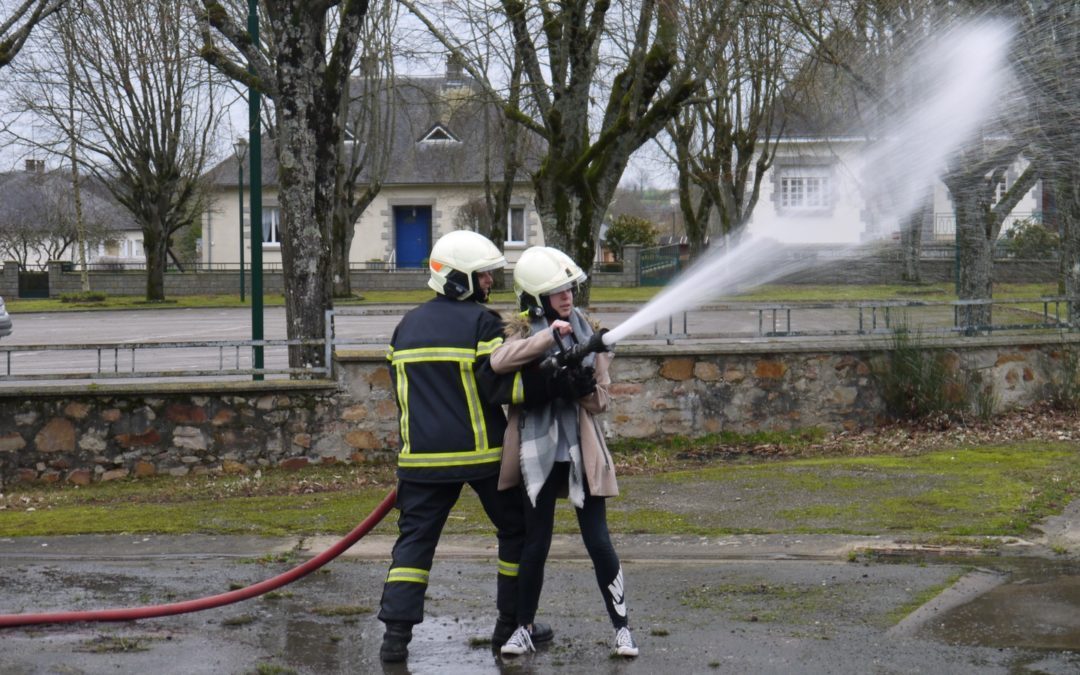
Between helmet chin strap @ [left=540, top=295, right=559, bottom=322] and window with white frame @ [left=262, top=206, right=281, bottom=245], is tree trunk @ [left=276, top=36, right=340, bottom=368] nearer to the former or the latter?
helmet chin strap @ [left=540, top=295, right=559, bottom=322]

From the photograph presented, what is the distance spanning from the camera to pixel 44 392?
10781 mm

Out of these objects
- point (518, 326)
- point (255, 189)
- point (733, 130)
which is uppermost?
point (733, 130)

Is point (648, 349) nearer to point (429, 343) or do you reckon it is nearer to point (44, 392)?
point (44, 392)

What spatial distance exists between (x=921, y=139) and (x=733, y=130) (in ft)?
65.1

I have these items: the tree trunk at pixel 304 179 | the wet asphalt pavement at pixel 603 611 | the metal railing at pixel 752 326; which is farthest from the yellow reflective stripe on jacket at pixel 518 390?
the tree trunk at pixel 304 179

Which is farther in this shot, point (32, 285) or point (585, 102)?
point (32, 285)

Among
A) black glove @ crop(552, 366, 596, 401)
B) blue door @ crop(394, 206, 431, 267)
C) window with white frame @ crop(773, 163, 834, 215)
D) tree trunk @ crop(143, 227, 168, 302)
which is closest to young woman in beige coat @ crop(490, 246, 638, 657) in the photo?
black glove @ crop(552, 366, 596, 401)

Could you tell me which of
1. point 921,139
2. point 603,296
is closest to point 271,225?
point 603,296

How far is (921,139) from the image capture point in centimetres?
1017

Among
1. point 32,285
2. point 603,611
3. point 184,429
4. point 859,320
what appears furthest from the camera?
point 32,285

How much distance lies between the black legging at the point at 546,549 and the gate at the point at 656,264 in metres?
30.9

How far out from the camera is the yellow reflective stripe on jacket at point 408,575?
5.53 metres

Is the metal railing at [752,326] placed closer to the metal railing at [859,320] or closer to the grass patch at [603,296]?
the metal railing at [859,320]

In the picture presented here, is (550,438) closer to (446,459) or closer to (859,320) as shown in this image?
(446,459)
